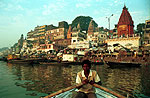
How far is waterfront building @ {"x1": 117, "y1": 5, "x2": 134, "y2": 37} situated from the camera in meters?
46.4

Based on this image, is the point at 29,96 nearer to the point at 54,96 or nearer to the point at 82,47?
the point at 54,96

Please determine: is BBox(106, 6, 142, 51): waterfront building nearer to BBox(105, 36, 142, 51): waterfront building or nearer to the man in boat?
BBox(105, 36, 142, 51): waterfront building

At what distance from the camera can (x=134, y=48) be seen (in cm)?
3900

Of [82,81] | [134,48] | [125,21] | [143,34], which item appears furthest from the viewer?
[143,34]

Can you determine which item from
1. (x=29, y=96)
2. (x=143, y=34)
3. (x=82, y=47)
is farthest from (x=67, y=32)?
(x=29, y=96)

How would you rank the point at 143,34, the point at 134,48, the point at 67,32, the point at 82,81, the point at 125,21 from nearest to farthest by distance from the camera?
1. the point at 82,81
2. the point at 134,48
3. the point at 125,21
4. the point at 143,34
5. the point at 67,32

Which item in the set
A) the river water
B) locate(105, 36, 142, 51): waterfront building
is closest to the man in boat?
the river water

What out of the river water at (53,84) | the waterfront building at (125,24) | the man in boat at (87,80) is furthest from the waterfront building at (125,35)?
the man in boat at (87,80)

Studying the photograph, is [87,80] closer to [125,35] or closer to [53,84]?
[53,84]

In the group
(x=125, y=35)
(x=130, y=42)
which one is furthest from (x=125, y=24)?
(x=130, y=42)

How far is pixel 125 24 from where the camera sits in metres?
46.7

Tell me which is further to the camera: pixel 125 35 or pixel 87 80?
pixel 125 35

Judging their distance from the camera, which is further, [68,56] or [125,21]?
[125,21]

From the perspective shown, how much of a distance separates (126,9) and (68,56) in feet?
104
